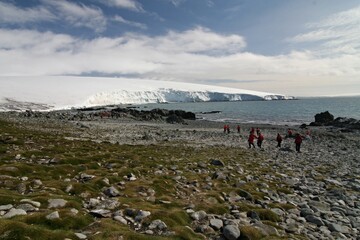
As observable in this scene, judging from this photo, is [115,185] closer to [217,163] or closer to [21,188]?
[21,188]

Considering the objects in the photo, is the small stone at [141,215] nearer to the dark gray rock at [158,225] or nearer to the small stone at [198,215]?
the dark gray rock at [158,225]

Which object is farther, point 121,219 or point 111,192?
point 111,192

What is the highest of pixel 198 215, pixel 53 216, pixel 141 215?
pixel 53 216

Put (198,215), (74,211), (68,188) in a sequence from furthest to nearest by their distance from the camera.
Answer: (68,188) < (198,215) < (74,211)

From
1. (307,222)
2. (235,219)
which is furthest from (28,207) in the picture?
(307,222)

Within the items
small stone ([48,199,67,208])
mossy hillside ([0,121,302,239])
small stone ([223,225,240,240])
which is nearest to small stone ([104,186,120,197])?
mossy hillside ([0,121,302,239])

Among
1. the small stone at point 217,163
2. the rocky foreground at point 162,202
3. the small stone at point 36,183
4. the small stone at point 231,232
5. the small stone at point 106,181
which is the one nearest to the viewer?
the rocky foreground at point 162,202

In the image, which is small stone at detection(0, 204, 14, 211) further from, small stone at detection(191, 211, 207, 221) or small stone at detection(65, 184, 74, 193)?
small stone at detection(191, 211, 207, 221)

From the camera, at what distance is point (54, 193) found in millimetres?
9039

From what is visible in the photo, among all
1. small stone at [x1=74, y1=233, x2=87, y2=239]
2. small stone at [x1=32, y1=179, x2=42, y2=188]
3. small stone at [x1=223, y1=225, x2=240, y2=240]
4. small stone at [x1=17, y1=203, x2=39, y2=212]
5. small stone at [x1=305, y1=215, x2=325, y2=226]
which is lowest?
small stone at [x1=305, y1=215, x2=325, y2=226]

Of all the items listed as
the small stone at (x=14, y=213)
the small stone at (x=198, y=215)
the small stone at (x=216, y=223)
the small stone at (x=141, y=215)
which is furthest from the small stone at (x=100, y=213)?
the small stone at (x=216, y=223)

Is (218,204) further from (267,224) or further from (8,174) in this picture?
(8,174)

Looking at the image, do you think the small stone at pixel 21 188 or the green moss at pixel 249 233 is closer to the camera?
the green moss at pixel 249 233

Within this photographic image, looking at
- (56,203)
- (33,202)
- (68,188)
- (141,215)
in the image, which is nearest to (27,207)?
(33,202)
